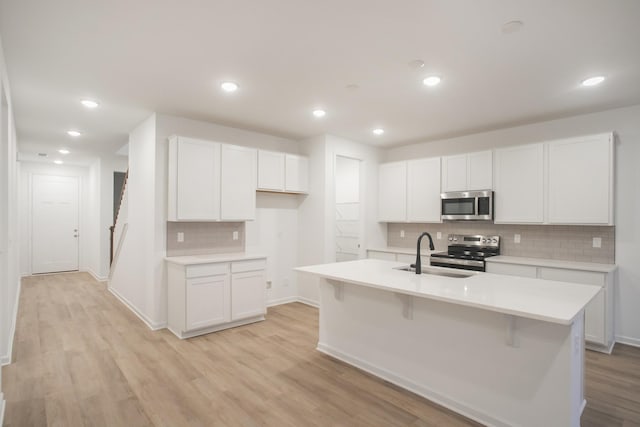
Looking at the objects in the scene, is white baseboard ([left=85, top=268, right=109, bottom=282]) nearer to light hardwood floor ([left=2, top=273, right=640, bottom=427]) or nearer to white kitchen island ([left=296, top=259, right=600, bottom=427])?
light hardwood floor ([left=2, top=273, right=640, bottom=427])

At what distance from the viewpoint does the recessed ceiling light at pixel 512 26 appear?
2.16 metres

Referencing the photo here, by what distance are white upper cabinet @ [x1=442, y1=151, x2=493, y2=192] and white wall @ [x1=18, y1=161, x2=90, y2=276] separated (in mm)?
7643

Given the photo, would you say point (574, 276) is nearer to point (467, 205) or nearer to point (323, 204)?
point (467, 205)

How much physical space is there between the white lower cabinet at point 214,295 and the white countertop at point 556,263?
297cm

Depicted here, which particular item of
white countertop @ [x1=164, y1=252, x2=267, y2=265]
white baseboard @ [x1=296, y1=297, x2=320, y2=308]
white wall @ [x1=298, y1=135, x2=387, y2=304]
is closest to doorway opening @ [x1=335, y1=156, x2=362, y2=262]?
white wall @ [x1=298, y1=135, x2=387, y2=304]

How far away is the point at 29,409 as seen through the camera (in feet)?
7.91

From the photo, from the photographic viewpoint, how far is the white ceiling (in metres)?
2.09

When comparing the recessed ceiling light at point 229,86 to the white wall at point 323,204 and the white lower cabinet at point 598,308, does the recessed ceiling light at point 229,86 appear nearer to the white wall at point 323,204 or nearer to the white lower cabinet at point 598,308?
the white wall at point 323,204

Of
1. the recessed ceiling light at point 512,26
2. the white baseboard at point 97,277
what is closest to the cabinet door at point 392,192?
the recessed ceiling light at point 512,26

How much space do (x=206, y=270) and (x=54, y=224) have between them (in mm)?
6298

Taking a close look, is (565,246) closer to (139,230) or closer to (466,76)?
(466,76)

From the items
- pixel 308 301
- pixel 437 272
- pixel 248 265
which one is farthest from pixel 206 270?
pixel 437 272

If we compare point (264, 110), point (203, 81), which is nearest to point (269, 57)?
point (203, 81)

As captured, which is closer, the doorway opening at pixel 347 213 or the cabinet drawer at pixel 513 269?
the cabinet drawer at pixel 513 269
